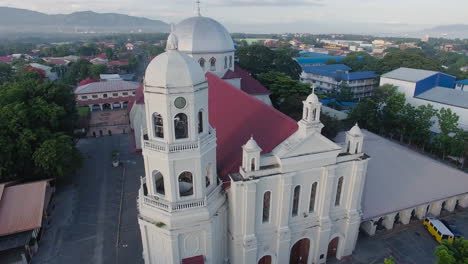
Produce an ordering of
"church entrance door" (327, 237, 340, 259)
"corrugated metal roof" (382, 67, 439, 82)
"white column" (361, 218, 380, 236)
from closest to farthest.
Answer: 1. "church entrance door" (327, 237, 340, 259)
2. "white column" (361, 218, 380, 236)
3. "corrugated metal roof" (382, 67, 439, 82)

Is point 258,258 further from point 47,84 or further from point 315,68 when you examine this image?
point 315,68

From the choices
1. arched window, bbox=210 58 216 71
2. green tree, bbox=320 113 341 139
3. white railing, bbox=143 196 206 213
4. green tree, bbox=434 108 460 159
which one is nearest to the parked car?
green tree, bbox=434 108 460 159

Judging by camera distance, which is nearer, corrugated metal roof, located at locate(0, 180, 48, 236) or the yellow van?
corrugated metal roof, located at locate(0, 180, 48, 236)

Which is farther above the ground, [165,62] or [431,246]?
[165,62]

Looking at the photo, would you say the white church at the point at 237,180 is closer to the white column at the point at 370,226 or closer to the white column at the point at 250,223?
the white column at the point at 250,223

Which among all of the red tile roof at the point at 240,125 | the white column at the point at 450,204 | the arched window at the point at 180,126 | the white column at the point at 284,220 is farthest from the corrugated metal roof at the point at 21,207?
the white column at the point at 450,204

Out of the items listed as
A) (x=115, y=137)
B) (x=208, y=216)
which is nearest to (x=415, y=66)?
(x=115, y=137)

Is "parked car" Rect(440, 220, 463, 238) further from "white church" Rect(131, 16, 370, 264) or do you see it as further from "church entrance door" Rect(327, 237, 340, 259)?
"church entrance door" Rect(327, 237, 340, 259)

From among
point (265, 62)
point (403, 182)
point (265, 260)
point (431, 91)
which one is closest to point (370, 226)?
point (403, 182)
